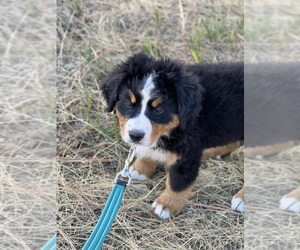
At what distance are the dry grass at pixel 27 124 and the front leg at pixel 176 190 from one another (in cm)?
51

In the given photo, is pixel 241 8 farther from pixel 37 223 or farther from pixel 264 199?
pixel 37 223

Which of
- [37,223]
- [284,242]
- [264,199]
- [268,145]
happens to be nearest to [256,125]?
[268,145]

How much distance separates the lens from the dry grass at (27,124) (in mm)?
2613

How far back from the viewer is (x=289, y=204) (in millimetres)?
2537

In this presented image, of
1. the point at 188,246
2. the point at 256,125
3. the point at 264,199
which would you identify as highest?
the point at 256,125

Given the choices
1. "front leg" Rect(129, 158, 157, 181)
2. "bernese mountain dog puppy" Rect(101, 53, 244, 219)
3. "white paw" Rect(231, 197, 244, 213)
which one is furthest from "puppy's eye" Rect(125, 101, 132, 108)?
"white paw" Rect(231, 197, 244, 213)

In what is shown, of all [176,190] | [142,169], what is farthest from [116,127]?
[176,190]

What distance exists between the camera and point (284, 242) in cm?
242

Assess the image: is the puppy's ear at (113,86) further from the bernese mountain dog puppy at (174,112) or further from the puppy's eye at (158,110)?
the puppy's eye at (158,110)

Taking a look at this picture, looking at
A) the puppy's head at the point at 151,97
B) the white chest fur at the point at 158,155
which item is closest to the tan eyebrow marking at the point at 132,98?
the puppy's head at the point at 151,97

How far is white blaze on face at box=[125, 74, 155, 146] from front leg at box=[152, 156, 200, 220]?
0.31 meters

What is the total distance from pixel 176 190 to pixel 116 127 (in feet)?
1.69

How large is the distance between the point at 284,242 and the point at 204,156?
0.68 meters

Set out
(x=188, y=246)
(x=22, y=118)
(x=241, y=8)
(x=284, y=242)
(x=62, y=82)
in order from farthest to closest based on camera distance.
A: (x=241, y=8), (x=62, y=82), (x=22, y=118), (x=188, y=246), (x=284, y=242)
